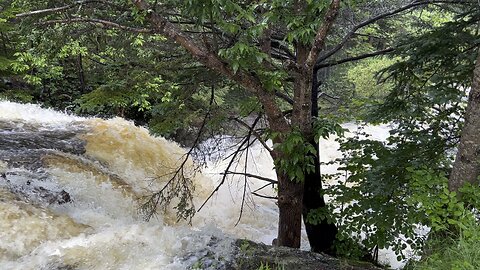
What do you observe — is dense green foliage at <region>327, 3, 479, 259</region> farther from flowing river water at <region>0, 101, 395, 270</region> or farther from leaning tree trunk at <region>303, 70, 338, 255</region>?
flowing river water at <region>0, 101, 395, 270</region>

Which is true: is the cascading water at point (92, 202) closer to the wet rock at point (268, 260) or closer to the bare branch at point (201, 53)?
the wet rock at point (268, 260)

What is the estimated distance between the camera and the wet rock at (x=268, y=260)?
3.88 meters

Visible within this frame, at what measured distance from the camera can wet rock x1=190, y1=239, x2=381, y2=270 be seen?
388cm

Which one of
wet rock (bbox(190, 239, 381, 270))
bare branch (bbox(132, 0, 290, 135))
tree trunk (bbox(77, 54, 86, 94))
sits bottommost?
wet rock (bbox(190, 239, 381, 270))

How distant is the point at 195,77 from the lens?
5324 millimetres

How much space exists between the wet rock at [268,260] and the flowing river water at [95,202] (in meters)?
0.14

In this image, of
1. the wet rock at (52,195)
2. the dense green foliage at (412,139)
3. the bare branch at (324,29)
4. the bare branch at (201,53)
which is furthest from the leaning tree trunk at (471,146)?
the wet rock at (52,195)

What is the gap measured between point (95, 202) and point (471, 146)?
5.08 meters

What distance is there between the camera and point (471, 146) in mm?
3428

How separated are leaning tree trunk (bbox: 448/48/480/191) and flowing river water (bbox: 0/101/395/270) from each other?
2.29 metres

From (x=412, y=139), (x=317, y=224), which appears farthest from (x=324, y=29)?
(x=317, y=224)

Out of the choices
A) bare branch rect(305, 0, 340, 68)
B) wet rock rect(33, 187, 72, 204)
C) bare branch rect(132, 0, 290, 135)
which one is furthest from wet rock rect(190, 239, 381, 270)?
wet rock rect(33, 187, 72, 204)

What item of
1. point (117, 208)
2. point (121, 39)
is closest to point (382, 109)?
point (121, 39)

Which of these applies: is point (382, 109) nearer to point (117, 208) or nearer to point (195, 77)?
point (195, 77)
